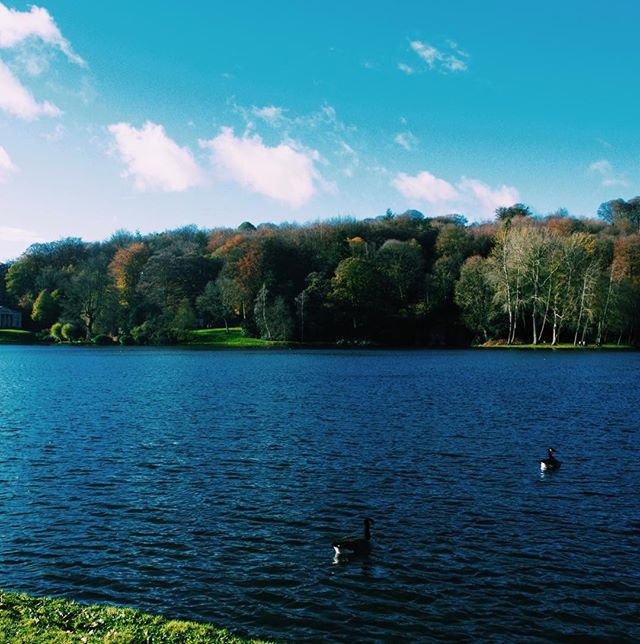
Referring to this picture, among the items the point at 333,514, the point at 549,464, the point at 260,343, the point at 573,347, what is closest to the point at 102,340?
the point at 260,343

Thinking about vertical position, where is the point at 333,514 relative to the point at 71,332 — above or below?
below

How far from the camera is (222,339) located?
14538 centimetres

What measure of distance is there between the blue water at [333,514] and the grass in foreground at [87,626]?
55.1 inches

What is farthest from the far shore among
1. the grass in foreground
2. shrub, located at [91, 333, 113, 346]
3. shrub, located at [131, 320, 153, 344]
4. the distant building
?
the grass in foreground

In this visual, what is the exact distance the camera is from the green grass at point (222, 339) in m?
138

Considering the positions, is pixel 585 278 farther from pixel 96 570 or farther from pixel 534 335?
pixel 96 570

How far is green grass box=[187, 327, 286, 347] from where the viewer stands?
138 meters

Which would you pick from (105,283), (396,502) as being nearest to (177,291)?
(105,283)

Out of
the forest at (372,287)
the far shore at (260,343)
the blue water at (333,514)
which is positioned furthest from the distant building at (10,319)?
the blue water at (333,514)

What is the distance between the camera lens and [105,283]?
162250mm

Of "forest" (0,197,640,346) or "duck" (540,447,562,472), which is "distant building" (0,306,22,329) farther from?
"duck" (540,447,562,472)

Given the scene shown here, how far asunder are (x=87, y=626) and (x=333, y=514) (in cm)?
1035

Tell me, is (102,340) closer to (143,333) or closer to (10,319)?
(143,333)

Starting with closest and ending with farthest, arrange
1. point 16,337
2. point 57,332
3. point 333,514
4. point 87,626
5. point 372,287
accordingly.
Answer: point 87,626 < point 333,514 < point 372,287 < point 57,332 < point 16,337
